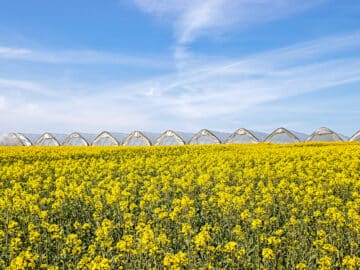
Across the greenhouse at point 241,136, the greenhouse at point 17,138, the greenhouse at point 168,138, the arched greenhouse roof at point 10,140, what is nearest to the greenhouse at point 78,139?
the greenhouse at point 17,138

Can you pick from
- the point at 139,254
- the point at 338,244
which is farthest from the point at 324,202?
the point at 139,254

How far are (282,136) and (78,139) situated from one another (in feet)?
90.0

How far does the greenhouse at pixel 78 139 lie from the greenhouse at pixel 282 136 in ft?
77.9

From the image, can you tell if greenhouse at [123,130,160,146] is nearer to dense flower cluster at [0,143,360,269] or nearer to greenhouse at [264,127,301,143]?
greenhouse at [264,127,301,143]

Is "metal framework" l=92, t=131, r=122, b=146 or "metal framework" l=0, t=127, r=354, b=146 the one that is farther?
"metal framework" l=92, t=131, r=122, b=146

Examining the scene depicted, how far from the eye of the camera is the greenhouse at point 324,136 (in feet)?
162

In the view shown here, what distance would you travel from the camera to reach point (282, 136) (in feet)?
168

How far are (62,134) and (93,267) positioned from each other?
183 ft

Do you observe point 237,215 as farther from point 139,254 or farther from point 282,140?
point 282,140

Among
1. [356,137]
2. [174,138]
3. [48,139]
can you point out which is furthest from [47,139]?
[356,137]

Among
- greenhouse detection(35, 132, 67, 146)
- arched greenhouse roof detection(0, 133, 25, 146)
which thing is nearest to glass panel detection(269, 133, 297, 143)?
greenhouse detection(35, 132, 67, 146)

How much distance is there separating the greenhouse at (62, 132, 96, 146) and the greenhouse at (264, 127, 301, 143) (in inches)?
934

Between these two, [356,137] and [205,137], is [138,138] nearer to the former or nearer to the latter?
[205,137]

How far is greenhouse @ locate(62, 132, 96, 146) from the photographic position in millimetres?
56031
